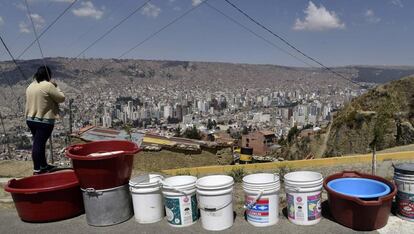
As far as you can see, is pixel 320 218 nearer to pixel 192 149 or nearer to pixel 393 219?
pixel 393 219

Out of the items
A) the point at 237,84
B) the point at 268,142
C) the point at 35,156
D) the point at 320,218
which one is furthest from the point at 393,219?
the point at 237,84

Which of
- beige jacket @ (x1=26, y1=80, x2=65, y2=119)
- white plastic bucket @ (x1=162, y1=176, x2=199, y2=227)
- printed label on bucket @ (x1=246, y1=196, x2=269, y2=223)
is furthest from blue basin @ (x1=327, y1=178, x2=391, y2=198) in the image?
beige jacket @ (x1=26, y1=80, x2=65, y2=119)

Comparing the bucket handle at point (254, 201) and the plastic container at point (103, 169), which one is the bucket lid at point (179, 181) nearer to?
the plastic container at point (103, 169)

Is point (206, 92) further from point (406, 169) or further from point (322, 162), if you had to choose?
point (406, 169)

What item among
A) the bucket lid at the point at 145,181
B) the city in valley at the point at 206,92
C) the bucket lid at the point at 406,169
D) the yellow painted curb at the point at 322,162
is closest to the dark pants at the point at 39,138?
the bucket lid at the point at 145,181

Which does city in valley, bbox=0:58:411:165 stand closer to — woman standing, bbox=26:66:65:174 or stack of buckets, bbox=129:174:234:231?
woman standing, bbox=26:66:65:174

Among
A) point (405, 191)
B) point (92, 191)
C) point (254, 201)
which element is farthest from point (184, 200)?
point (405, 191)
